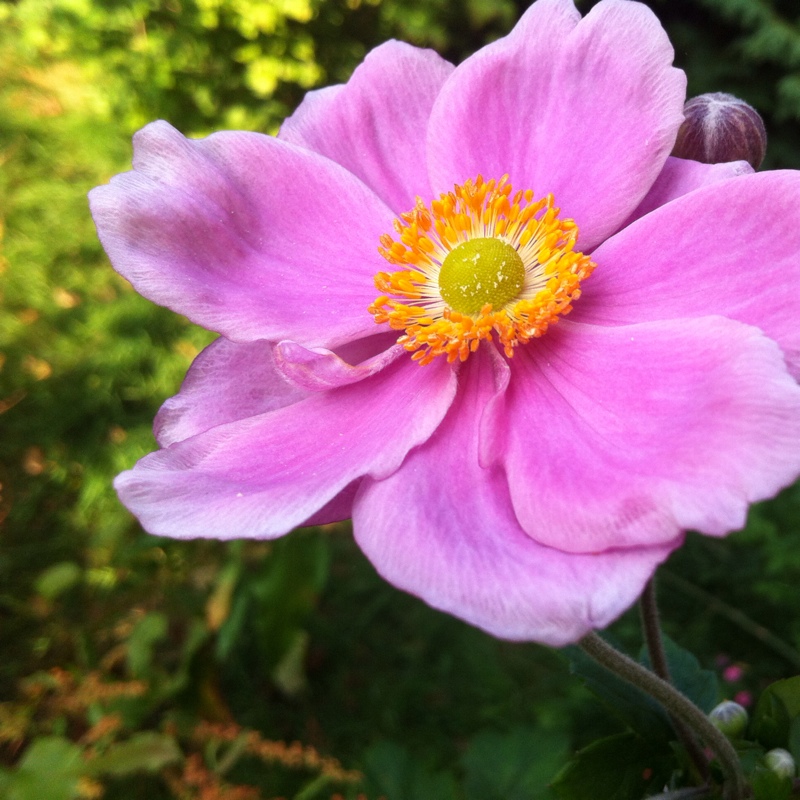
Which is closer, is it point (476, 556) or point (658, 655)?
point (476, 556)

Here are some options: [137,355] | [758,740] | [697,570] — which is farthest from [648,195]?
[137,355]

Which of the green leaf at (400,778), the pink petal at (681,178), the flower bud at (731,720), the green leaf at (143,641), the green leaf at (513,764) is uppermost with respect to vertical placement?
the pink petal at (681,178)

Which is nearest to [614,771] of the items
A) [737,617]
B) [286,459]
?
[286,459]

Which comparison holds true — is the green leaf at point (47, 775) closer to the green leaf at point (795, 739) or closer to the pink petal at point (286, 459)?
the pink petal at point (286, 459)

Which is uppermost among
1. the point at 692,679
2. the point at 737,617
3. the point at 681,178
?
the point at 681,178

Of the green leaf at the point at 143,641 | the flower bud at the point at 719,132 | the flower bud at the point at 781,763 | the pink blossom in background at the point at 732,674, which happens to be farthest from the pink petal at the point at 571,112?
the green leaf at the point at 143,641

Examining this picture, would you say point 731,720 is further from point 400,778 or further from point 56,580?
point 56,580

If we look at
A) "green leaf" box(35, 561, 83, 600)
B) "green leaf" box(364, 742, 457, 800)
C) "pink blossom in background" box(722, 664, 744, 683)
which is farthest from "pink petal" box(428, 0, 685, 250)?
"green leaf" box(35, 561, 83, 600)
